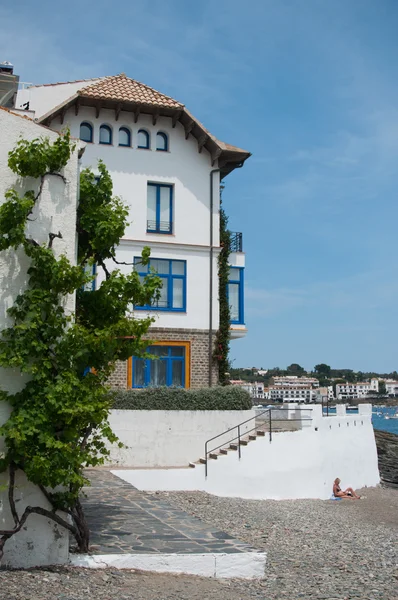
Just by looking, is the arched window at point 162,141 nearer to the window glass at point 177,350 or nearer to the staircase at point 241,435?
the window glass at point 177,350

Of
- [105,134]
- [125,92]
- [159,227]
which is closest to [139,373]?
[159,227]

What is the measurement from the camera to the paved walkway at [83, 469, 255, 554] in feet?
32.8

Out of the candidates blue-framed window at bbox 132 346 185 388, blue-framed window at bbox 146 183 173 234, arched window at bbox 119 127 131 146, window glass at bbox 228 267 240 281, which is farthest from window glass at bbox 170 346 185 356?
arched window at bbox 119 127 131 146

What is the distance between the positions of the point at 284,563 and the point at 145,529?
2.80 metres

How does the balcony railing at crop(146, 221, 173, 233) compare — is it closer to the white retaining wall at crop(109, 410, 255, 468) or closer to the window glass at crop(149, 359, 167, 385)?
the window glass at crop(149, 359, 167, 385)

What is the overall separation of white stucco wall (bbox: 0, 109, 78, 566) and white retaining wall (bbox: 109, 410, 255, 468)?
1186 centimetres

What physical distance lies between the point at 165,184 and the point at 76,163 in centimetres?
1693

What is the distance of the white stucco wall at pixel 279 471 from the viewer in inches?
800

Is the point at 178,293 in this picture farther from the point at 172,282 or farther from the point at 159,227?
the point at 159,227

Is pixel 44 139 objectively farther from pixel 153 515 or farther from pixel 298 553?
pixel 298 553

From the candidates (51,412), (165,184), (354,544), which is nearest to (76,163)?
(51,412)

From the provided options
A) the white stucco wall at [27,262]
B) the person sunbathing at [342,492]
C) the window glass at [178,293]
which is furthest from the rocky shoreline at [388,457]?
the white stucco wall at [27,262]

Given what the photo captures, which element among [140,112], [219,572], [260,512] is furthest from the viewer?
[140,112]

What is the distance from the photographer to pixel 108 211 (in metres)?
10.5
